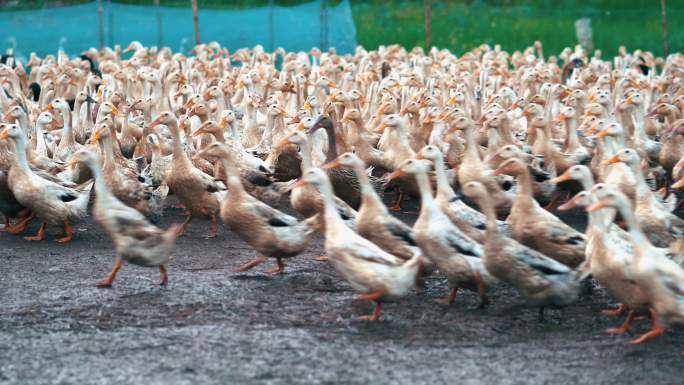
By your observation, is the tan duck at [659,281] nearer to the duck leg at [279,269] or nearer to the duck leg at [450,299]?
the duck leg at [450,299]

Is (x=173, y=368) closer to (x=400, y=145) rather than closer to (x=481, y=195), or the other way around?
(x=481, y=195)

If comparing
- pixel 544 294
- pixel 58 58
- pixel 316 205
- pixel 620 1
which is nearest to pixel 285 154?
pixel 316 205

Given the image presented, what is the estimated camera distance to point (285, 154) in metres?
10.6

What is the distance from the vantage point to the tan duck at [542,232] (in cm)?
712

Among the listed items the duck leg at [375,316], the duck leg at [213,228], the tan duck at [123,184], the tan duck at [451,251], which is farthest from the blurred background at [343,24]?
the duck leg at [375,316]

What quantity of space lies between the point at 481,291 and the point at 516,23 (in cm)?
1576

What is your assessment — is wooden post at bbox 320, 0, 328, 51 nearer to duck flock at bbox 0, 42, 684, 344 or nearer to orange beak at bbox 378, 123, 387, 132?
duck flock at bbox 0, 42, 684, 344

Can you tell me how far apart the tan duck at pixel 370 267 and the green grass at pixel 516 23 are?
15562mm

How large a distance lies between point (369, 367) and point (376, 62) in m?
13.0

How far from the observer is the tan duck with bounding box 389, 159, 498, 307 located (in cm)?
680

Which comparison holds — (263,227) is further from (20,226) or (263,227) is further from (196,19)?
(196,19)

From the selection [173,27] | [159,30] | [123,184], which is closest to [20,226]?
[123,184]

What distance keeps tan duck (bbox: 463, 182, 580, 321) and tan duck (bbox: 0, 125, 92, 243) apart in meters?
4.05

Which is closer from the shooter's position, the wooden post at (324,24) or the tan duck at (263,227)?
the tan duck at (263,227)
